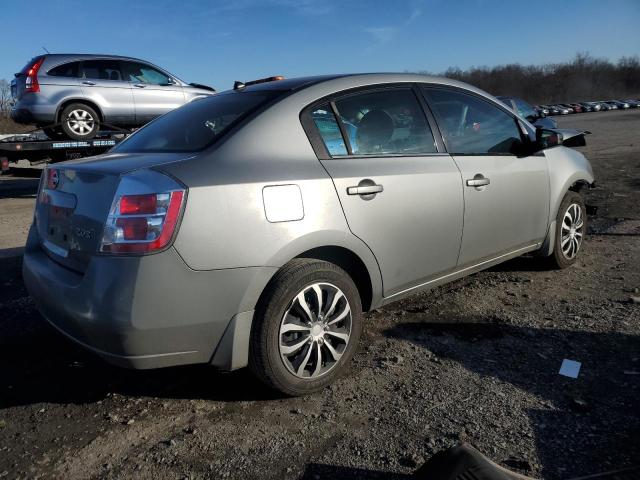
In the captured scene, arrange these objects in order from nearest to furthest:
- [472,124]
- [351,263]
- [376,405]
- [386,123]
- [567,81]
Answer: [376,405], [351,263], [386,123], [472,124], [567,81]

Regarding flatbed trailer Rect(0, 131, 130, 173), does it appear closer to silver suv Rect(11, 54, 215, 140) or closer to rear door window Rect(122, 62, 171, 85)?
silver suv Rect(11, 54, 215, 140)

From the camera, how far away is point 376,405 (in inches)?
105

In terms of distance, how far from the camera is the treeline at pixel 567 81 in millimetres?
87500

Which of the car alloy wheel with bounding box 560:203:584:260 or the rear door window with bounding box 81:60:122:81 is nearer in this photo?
the car alloy wheel with bounding box 560:203:584:260

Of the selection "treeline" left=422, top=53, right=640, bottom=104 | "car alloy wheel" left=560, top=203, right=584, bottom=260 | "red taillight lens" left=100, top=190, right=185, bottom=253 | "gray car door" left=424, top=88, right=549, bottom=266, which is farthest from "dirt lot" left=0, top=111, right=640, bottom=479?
"treeline" left=422, top=53, right=640, bottom=104

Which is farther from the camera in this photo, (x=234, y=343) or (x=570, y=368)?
(x=570, y=368)

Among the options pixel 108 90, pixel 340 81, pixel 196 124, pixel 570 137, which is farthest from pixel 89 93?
pixel 570 137

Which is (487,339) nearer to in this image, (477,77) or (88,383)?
(88,383)

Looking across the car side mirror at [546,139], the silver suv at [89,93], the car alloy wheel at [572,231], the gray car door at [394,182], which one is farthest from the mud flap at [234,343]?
the silver suv at [89,93]

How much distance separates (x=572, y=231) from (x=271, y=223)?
340 cm

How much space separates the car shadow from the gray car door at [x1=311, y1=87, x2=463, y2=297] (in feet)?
1.59

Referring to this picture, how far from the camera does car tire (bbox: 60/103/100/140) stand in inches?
367

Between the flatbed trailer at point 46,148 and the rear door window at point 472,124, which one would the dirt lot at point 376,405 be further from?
the flatbed trailer at point 46,148

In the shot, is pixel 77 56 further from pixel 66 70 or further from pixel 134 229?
pixel 134 229
